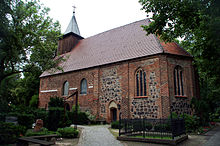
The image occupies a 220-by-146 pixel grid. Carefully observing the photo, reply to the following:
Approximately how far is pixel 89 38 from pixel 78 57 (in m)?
A: 4.17

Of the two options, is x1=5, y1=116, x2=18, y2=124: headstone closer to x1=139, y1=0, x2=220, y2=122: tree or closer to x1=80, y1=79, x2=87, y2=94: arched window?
x1=80, y1=79, x2=87, y2=94: arched window

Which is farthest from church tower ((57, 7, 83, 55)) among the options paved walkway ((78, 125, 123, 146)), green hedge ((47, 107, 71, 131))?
paved walkway ((78, 125, 123, 146))

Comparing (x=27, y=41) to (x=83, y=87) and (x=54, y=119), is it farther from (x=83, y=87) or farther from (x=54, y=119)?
(x=83, y=87)

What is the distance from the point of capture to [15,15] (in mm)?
10273

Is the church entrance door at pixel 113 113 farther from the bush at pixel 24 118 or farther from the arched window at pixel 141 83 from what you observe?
the bush at pixel 24 118

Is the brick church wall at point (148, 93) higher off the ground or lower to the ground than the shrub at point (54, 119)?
higher

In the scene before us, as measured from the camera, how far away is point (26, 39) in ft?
38.1

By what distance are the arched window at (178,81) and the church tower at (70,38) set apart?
52.7ft

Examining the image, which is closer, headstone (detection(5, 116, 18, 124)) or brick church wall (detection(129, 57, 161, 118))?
headstone (detection(5, 116, 18, 124))

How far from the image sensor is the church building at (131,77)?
48.7 feet

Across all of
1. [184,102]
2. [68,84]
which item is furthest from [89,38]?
[184,102]

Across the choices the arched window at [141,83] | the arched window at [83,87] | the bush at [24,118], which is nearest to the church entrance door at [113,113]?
the arched window at [141,83]

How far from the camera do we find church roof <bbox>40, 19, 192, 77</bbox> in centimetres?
1636

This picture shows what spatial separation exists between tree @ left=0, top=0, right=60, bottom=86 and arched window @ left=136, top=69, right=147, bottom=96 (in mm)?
7550
